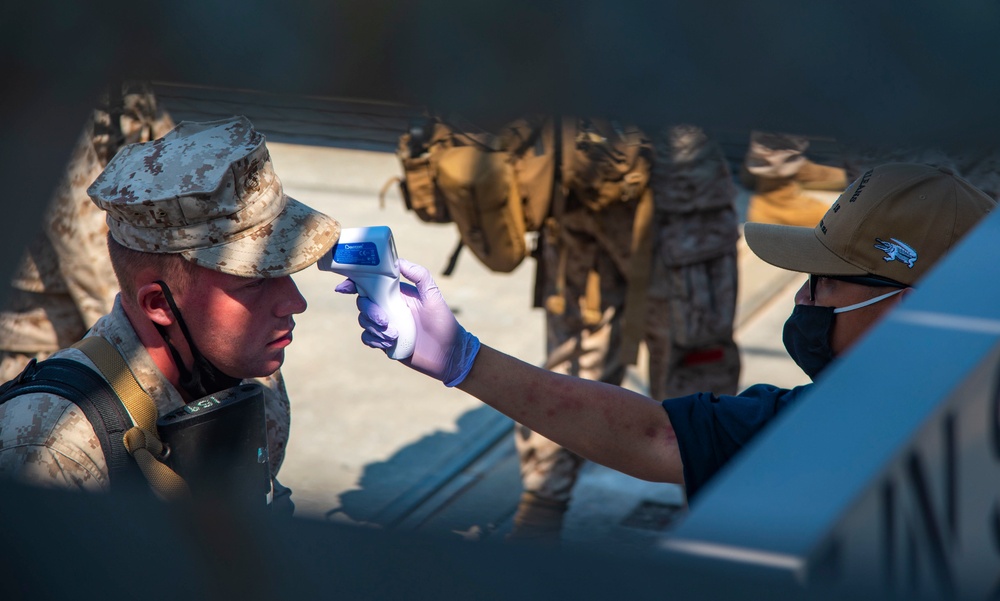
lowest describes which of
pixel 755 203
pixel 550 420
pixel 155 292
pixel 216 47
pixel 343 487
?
pixel 343 487

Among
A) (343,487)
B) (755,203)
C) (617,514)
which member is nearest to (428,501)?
(343,487)

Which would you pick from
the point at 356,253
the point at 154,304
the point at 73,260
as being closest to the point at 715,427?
the point at 356,253

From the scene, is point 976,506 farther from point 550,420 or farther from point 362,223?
point 362,223

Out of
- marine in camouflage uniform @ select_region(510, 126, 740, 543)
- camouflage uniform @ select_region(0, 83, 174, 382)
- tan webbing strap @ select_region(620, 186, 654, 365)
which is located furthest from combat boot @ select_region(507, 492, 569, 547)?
camouflage uniform @ select_region(0, 83, 174, 382)

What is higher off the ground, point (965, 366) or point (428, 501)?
point (965, 366)

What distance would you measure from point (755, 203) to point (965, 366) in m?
3.50

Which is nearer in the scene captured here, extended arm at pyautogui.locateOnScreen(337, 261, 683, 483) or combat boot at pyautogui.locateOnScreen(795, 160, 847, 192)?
extended arm at pyautogui.locateOnScreen(337, 261, 683, 483)

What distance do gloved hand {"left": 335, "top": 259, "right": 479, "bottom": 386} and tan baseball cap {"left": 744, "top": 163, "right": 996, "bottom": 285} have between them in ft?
2.04

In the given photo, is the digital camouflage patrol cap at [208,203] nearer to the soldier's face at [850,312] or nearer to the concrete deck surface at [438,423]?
the soldier's face at [850,312]

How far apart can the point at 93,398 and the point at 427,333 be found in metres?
0.62

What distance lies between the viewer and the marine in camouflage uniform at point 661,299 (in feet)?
12.3

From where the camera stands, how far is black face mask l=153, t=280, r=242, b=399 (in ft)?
6.24

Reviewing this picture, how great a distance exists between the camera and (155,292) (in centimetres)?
188

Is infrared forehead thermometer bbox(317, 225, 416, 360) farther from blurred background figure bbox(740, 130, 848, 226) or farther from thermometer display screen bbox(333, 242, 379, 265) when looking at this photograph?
blurred background figure bbox(740, 130, 848, 226)
